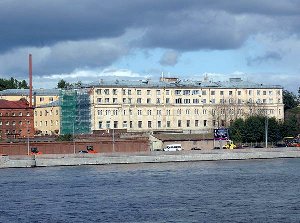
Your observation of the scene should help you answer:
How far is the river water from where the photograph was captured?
36406mm

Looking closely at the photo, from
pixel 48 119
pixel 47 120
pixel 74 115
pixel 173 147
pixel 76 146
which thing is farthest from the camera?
pixel 47 120

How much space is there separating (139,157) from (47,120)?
51.6 m

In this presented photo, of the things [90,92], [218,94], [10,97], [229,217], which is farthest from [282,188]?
[10,97]

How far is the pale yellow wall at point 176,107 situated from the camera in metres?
121

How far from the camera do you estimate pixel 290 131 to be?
109 m

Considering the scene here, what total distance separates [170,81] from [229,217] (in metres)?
97.4

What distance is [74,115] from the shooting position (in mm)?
112938

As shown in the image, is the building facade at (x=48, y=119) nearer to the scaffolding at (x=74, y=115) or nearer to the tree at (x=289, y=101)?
the scaffolding at (x=74, y=115)

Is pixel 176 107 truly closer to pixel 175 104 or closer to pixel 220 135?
pixel 175 104

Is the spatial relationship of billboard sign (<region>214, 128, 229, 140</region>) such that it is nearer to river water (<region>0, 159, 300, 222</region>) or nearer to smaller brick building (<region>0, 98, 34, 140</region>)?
river water (<region>0, 159, 300, 222</region>)

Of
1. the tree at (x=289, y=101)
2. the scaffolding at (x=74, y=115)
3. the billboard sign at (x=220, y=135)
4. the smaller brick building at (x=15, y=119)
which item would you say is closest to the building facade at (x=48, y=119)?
the scaffolding at (x=74, y=115)

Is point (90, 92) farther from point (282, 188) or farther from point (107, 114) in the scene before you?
point (282, 188)

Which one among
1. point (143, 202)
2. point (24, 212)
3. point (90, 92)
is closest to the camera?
point (24, 212)

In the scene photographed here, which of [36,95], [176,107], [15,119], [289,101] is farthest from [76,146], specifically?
[289,101]
